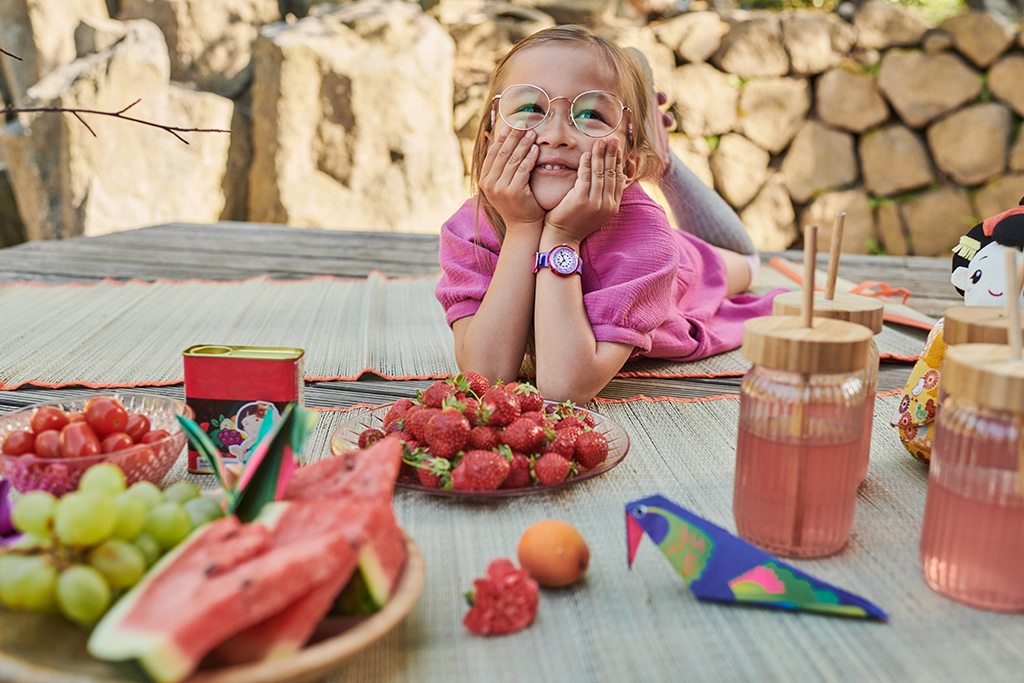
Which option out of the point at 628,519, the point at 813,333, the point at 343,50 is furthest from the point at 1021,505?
the point at 343,50

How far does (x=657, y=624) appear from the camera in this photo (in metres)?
0.71

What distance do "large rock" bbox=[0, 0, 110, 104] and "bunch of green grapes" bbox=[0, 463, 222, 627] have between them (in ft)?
18.9

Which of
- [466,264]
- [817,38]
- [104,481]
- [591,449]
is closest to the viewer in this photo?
[104,481]

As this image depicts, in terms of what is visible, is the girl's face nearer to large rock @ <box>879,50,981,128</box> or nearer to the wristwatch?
the wristwatch

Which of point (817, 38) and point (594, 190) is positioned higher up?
point (817, 38)

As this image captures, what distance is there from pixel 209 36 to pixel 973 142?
499 centimetres

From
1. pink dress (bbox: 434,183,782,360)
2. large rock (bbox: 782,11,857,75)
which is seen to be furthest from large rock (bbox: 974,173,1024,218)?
pink dress (bbox: 434,183,782,360)

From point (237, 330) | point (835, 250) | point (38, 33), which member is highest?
point (38, 33)

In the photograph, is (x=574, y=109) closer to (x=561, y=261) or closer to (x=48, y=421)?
(x=561, y=261)

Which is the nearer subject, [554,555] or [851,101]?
[554,555]

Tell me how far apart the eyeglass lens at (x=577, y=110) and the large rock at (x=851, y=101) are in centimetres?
419

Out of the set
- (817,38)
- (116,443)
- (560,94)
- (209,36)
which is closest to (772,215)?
(817,38)

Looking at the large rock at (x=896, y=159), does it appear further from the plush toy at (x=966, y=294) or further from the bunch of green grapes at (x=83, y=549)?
the bunch of green grapes at (x=83, y=549)

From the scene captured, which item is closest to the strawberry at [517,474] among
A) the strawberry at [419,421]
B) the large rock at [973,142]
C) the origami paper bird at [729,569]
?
the strawberry at [419,421]
